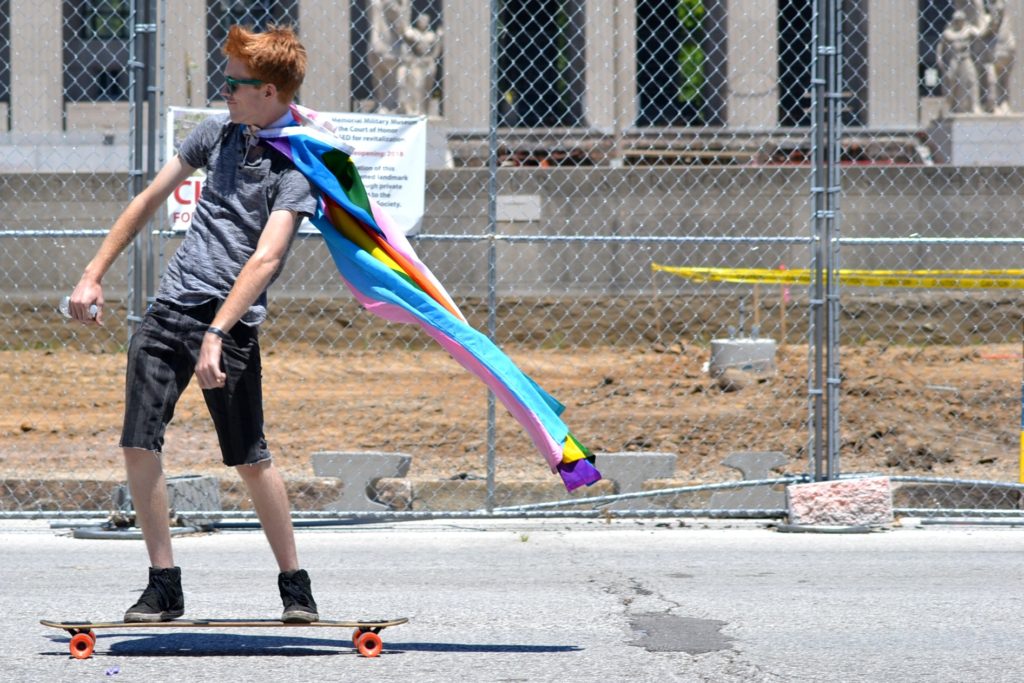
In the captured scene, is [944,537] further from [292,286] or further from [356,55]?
[356,55]

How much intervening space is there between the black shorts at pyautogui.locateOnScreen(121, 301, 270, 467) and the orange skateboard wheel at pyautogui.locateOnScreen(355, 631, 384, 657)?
0.67 m

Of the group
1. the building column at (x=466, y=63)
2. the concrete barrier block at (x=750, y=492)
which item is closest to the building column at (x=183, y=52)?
the building column at (x=466, y=63)

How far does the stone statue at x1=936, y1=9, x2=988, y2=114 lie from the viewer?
23594mm

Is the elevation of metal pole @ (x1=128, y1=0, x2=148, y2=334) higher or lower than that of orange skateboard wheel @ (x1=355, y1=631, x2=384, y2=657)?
higher

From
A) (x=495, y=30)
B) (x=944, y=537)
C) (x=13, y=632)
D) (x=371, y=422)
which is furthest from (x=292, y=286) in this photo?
(x=13, y=632)

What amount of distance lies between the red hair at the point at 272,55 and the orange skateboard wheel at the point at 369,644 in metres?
1.75

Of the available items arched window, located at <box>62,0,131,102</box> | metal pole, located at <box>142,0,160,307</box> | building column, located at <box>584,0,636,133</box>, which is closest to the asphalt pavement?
metal pole, located at <box>142,0,160,307</box>

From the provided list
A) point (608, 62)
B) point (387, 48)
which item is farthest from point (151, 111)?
point (608, 62)

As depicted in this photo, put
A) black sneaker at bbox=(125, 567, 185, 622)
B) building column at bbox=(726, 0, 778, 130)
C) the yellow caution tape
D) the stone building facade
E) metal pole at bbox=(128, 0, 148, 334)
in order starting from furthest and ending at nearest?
building column at bbox=(726, 0, 778, 130) → the stone building facade → the yellow caution tape → metal pole at bbox=(128, 0, 148, 334) → black sneaker at bbox=(125, 567, 185, 622)

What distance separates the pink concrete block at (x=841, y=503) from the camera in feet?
24.6

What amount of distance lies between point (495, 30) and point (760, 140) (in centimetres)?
1703

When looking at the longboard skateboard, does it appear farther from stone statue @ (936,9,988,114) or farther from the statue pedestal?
the statue pedestal

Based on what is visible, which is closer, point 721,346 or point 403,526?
point 403,526

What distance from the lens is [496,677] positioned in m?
4.45
